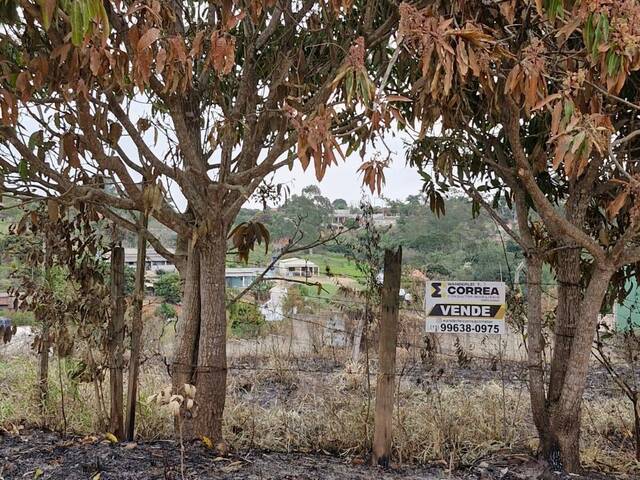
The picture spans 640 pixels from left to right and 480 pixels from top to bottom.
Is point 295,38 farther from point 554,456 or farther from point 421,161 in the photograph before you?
point 554,456

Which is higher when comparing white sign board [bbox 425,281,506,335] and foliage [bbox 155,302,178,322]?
white sign board [bbox 425,281,506,335]

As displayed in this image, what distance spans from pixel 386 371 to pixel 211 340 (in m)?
1.03

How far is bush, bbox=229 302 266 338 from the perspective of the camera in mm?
6395

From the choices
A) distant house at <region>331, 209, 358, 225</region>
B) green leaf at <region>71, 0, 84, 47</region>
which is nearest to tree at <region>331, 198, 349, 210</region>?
distant house at <region>331, 209, 358, 225</region>

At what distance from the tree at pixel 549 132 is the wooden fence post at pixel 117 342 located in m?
2.04

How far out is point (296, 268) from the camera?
17.9 ft

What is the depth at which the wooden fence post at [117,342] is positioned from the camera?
3717mm

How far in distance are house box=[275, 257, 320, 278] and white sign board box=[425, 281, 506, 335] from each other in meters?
1.48

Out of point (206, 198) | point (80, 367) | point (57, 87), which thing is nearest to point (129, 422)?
point (80, 367)

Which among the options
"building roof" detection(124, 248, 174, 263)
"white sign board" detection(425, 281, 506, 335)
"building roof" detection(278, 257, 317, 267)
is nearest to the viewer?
"white sign board" detection(425, 281, 506, 335)

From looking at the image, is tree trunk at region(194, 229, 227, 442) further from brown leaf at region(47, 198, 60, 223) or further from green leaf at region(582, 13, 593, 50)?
green leaf at region(582, 13, 593, 50)

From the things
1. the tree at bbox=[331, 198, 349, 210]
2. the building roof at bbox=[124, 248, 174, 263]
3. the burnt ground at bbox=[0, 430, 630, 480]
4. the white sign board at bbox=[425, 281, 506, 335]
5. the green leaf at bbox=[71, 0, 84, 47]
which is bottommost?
the burnt ground at bbox=[0, 430, 630, 480]

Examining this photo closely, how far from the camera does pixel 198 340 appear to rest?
3.58m

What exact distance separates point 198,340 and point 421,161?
1.88 metres
